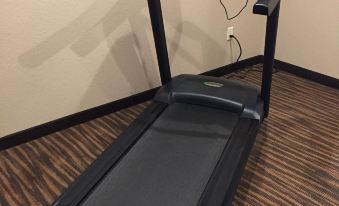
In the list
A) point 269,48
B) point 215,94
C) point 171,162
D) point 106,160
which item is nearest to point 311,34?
point 269,48

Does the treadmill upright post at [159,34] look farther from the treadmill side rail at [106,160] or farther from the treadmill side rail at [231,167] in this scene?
the treadmill side rail at [231,167]

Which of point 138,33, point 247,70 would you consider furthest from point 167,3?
point 247,70

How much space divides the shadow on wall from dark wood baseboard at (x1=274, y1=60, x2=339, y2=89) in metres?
0.64

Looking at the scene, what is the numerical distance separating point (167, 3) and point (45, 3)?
2.71 ft

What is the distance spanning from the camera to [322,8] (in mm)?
2186

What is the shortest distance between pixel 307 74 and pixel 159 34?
135 cm

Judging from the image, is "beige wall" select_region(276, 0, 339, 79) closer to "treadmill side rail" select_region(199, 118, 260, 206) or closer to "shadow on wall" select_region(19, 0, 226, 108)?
"shadow on wall" select_region(19, 0, 226, 108)

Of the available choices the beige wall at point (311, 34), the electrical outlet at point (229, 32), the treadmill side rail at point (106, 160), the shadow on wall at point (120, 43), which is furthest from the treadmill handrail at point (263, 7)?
the electrical outlet at point (229, 32)

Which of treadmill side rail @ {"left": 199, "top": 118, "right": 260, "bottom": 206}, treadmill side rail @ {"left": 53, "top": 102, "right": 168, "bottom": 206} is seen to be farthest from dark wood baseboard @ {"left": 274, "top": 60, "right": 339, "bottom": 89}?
treadmill side rail @ {"left": 53, "top": 102, "right": 168, "bottom": 206}

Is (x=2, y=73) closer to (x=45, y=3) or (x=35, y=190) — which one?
(x=45, y=3)

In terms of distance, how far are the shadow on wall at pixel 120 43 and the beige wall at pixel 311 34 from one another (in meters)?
0.61

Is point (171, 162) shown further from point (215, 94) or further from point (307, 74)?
point (307, 74)

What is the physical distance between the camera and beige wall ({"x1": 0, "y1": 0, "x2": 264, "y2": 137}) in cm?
177

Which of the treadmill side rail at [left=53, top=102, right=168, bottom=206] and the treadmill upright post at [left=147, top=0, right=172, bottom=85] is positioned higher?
the treadmill upright post at [left=147, top=0, right=172, bottom=85]
